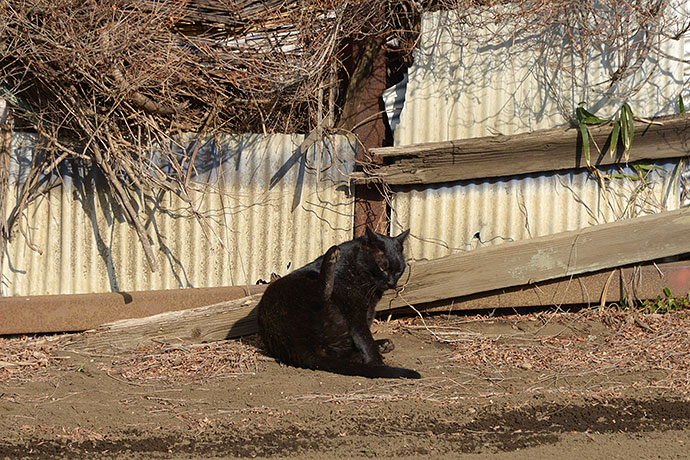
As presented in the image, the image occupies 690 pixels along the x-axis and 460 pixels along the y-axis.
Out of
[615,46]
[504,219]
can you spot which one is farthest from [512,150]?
[615,46]

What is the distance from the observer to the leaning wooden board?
17.6 ft

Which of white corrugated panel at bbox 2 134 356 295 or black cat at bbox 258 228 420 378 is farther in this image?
white corrugated panel at bbox 2 134 356 295

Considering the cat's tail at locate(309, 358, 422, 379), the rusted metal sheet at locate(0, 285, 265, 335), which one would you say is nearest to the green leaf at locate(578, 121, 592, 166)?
the cat's tail at locate(309, 358, 422, 379)

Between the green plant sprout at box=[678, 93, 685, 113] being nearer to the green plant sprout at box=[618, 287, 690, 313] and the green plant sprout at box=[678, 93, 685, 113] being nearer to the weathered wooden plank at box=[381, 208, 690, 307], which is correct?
the weathered wooden plank at box=[381, 208, 690, 307]

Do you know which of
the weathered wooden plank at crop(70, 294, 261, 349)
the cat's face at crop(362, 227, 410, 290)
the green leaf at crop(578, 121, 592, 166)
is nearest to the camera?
the cat's face at crop(362, 227, 410, 290)

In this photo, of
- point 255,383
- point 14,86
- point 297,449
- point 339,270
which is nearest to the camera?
point 297,449

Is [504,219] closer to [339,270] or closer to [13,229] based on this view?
[339,270]

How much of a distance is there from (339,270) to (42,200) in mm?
2672

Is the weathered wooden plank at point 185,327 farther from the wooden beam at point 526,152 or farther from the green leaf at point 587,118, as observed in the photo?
the green leaf at point 587,118

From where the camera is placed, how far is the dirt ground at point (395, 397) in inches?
131

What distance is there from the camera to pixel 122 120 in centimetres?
582

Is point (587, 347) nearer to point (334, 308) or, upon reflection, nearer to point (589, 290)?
point (589, 290)

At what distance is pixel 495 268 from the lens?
A: 557 cm

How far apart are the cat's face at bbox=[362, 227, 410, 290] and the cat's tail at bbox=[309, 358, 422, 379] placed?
651 mm
